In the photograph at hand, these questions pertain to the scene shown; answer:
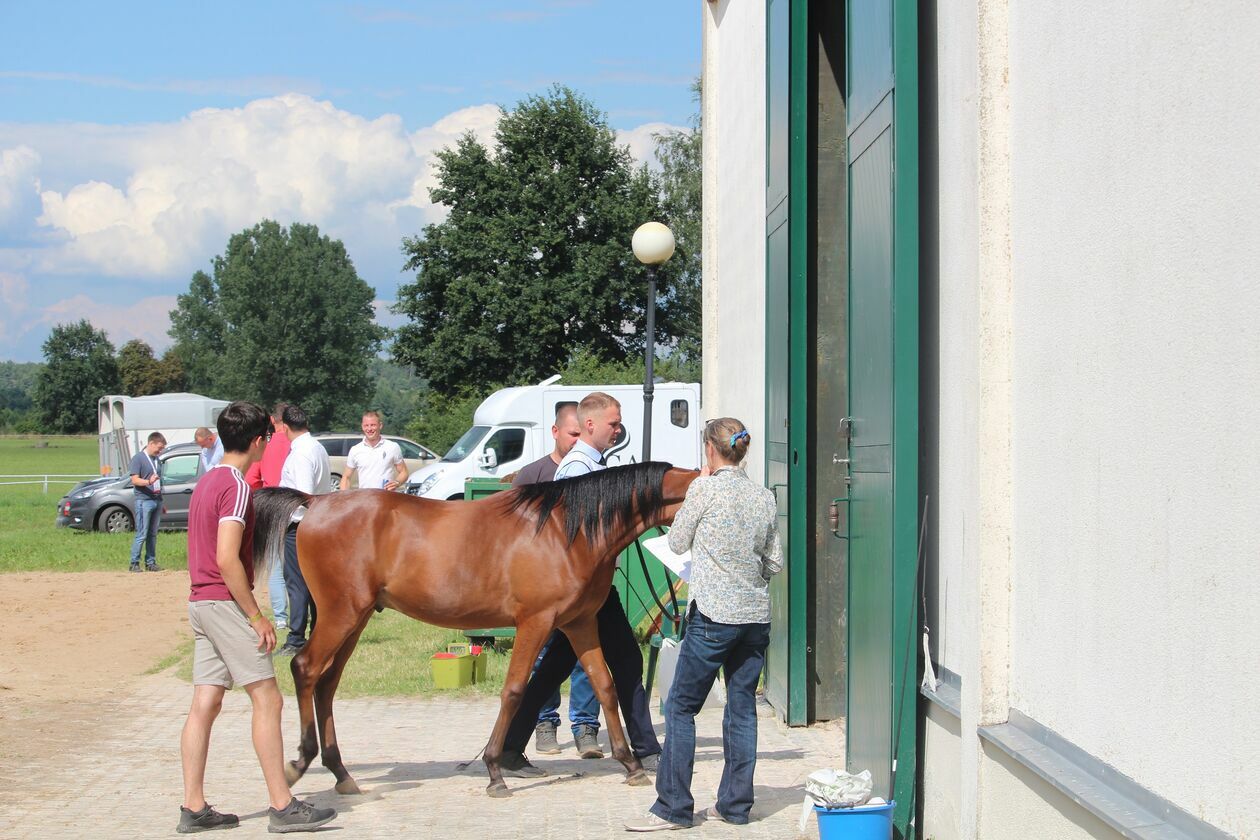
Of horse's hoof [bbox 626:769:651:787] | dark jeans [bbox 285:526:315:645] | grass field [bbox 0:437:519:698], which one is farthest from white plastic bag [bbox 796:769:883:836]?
dark jeans [bbox 285:526:315:645]

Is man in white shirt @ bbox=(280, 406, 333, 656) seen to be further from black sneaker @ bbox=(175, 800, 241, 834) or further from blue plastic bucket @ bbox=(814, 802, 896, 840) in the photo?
blue plastic bucket @ bbox=(814, 802, 896, 840)

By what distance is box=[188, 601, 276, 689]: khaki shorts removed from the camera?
576cm

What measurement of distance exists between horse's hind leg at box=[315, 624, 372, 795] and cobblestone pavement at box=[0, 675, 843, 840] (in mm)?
90

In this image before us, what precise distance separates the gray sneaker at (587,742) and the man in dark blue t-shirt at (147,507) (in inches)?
494

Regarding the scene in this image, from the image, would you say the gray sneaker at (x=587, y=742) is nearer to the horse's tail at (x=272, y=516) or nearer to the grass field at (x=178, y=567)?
the horse's tail at (x=272, y=516)

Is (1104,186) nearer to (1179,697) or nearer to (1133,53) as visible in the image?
(1133,53)

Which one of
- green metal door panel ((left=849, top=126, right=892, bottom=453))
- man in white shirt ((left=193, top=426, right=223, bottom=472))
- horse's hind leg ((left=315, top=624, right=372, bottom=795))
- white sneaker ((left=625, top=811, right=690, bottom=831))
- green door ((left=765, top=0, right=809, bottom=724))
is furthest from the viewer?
man in white shirt ((left=193, top=426, right=223, bottom=472))

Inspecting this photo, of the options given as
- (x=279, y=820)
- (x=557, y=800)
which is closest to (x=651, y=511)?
(x=557, y=800)

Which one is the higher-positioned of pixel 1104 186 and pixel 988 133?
pixel 988 133

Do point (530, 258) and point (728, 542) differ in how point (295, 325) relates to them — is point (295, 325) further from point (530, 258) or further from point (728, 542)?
point (728, 542)

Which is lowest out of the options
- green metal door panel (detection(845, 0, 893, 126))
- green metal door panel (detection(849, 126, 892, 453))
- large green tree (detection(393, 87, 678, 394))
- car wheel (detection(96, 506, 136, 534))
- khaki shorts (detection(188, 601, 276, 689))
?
car wheel (detection(96, 506, 136, 534))

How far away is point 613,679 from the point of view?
7.01m

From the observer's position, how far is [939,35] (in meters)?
5.14

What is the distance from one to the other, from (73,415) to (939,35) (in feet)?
355
